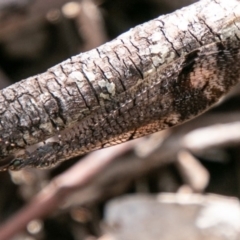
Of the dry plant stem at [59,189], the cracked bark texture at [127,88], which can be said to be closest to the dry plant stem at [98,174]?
the dry plant stem at [59,189]

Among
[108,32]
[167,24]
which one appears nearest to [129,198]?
[108,32]

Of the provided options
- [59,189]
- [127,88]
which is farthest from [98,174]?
→ [127,88]

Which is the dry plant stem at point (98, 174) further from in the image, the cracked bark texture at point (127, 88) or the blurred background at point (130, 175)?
the cracked bark texture at point (127, 88)

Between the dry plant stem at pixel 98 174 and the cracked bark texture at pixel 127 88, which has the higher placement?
the cracked bark texture at pixel 127 88

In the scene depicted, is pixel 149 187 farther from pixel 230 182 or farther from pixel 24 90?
pixel 24 90

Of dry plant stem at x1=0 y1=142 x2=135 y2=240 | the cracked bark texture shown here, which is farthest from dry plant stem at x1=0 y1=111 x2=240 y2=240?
the cracked bark texture

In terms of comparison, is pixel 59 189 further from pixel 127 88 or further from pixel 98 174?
pixel 127 88
